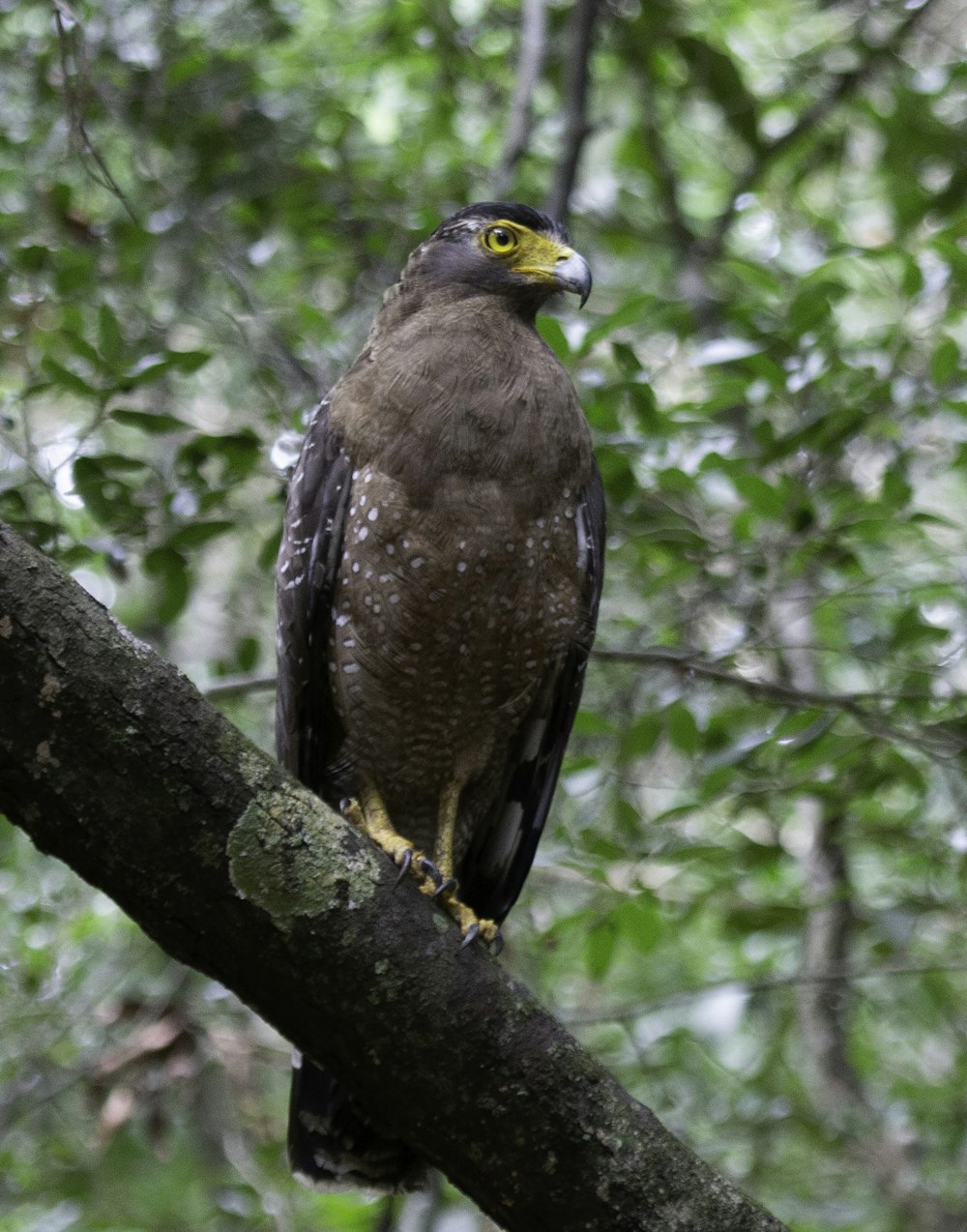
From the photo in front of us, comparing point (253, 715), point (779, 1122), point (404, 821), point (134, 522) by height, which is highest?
point (134, 522)

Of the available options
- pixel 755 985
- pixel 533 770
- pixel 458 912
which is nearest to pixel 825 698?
pixel 533 770

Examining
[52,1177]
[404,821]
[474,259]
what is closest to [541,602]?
[404,821]

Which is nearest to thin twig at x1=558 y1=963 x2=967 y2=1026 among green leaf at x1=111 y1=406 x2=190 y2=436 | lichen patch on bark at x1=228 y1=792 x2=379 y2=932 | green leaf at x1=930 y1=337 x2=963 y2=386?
lichen patch on bark at x1=228 y1=792 x2=379 y2=932

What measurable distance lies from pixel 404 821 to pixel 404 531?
1016mm

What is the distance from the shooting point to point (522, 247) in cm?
434

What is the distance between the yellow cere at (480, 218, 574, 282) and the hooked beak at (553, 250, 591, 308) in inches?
1.3

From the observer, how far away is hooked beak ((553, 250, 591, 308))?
13.6 feet

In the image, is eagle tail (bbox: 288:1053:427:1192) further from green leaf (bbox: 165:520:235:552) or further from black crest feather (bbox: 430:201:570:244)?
black crest feather (bbox: 430:201:570:244)

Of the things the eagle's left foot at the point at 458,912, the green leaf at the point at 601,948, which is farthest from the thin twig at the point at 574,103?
the eagle's left foot at the point at 458,912

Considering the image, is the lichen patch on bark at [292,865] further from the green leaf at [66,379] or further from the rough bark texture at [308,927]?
the green leaf at [66,379]

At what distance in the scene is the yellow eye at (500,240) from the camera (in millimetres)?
4340

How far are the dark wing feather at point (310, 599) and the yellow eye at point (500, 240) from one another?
77cm

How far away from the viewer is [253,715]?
20.6ft

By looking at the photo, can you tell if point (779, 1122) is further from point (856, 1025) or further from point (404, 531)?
point (404, 531)
